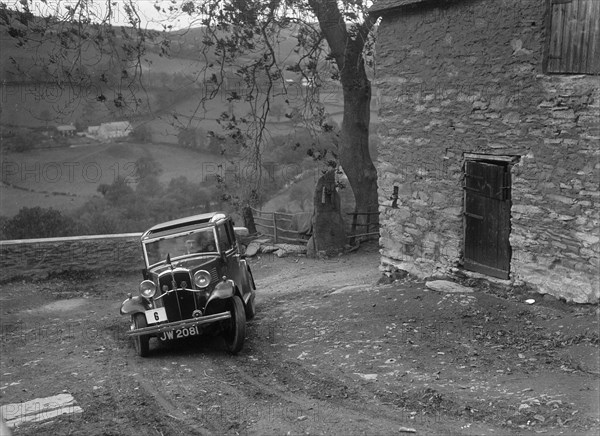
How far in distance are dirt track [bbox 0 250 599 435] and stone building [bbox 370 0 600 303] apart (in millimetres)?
765

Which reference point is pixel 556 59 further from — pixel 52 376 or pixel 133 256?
pixel 133 256

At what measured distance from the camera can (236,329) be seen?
948 cm

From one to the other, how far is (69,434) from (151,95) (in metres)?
19.6

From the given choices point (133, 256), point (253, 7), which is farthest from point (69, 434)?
point (133, 256)

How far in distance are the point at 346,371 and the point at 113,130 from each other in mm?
18322

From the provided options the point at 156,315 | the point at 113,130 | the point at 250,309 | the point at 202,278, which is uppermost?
the point at 113,130

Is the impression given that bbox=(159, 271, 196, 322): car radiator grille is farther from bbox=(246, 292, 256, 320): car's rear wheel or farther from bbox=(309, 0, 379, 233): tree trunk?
bbox=(309, 0, 379, 233): tree trunk

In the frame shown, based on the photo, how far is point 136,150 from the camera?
81.2 ft

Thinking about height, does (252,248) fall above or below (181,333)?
below

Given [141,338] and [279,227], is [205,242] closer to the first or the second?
[141,338]

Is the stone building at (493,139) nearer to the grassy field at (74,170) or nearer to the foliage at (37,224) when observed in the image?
the grassy field at (74,170)

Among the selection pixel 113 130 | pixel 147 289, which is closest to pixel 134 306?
pixel 147 289

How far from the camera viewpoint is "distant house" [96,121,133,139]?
24250 millimetres

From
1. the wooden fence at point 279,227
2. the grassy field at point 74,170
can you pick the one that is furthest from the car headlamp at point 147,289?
the grassy field at point 74,170
